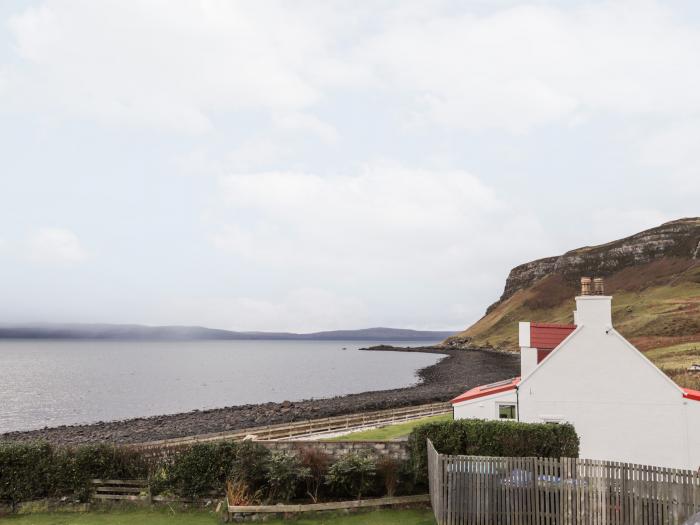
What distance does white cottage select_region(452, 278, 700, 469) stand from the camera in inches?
835

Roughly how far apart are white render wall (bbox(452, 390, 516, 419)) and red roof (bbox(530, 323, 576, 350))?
2827mm

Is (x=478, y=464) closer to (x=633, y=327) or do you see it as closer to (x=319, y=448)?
(x=319, y=448)

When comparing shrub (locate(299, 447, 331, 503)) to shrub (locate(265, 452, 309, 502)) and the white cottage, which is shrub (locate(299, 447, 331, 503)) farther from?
the white cottage

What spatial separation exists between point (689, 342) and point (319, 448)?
9795 cm

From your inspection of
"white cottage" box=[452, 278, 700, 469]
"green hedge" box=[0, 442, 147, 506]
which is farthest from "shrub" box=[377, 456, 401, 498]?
"green hedge" box=[0, 442, 147, 506]

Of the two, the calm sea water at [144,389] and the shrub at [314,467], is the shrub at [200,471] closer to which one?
the shrub at [314,467]

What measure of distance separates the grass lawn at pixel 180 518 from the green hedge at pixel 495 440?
177 centimetres

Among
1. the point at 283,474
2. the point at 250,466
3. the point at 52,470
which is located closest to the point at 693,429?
the point at 283,474

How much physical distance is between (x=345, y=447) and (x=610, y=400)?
1155 centimetres

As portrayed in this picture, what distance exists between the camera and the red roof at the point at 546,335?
2481 centimetres

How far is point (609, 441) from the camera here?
21.8 m

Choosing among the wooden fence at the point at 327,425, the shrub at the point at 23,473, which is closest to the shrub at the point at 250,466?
the shrub at the point at 23,473

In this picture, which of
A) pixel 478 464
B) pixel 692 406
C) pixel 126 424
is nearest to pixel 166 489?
pixel 478 464

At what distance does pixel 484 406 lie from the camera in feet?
80.4
